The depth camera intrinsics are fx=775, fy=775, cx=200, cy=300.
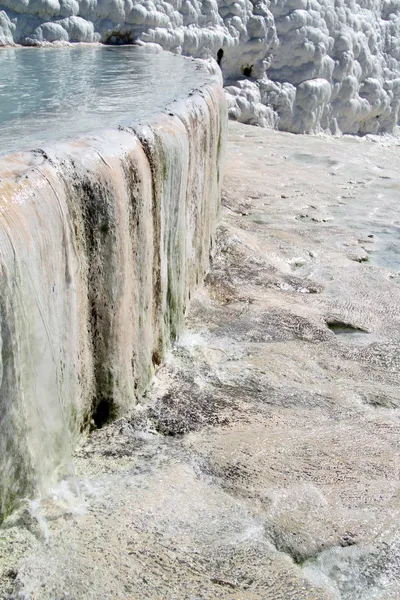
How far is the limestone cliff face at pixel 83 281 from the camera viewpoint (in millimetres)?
1848

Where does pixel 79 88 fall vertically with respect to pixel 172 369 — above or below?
above

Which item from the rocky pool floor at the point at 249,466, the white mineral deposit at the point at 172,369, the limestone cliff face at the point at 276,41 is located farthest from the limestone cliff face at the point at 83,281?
the limestone cliff face at the point at 276,41

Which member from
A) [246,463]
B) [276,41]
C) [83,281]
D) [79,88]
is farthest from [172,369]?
[276,41]

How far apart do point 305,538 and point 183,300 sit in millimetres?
1456

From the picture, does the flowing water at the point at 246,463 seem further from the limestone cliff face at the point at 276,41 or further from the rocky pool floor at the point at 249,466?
the limestone cliff face at the point at 276,41

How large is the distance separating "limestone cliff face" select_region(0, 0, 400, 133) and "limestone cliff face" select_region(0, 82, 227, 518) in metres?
3.45

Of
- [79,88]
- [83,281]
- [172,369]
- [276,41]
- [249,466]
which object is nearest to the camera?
[83,281]

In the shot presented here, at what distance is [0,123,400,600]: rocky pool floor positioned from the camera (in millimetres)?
1900

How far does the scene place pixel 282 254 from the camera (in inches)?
178

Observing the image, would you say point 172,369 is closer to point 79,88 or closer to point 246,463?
point 246,463

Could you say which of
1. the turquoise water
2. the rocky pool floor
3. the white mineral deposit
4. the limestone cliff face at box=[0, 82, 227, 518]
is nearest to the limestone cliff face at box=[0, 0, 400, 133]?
the turquoise water

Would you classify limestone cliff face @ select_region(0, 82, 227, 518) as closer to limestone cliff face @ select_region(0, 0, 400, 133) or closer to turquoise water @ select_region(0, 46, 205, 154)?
turquoise water @ select_region(0, 46, 205, 154)

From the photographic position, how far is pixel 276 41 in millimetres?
7867

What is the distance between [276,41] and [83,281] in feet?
20.5
